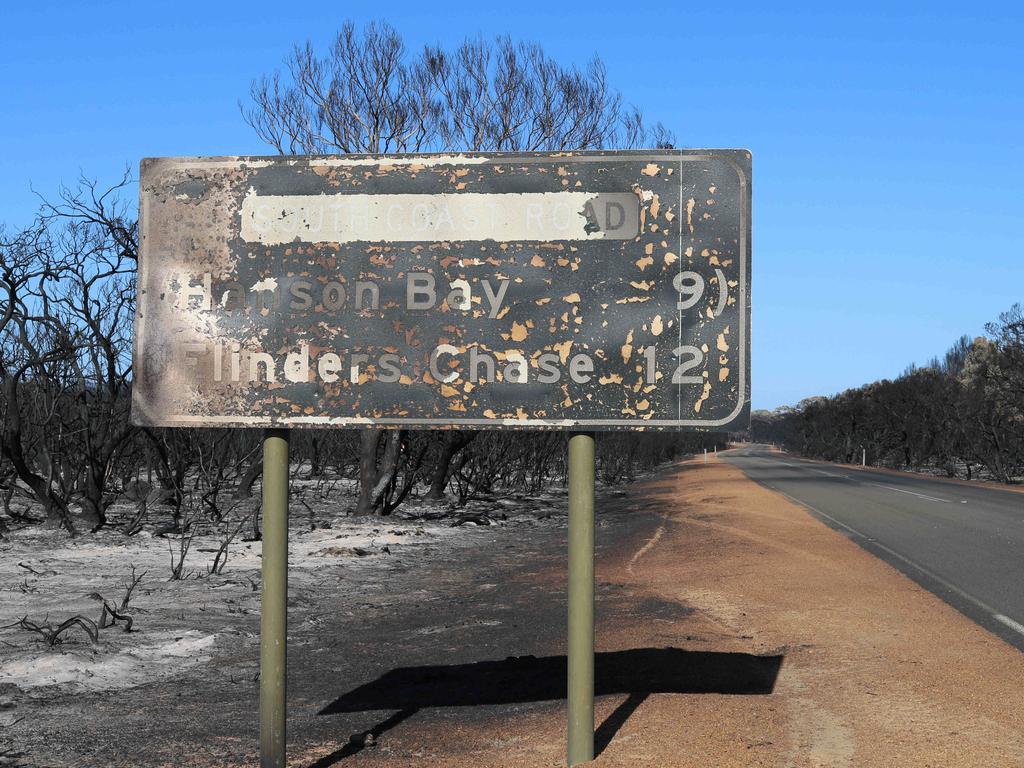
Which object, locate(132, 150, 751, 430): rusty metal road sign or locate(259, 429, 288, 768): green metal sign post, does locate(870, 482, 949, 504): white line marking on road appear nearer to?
locate(132, 150, 751, 430): rusty metal road sign

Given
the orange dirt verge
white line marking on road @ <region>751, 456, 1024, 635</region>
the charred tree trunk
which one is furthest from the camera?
the charred tree trunk

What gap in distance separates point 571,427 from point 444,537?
43.7ft

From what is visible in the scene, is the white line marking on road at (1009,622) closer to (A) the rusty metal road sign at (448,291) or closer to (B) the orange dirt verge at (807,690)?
(B) the orange dirt verge at (807,690)

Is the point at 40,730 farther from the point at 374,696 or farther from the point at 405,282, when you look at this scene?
the point at 405,282

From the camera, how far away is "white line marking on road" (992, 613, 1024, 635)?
785cm

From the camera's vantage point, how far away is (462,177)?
3.88 meters

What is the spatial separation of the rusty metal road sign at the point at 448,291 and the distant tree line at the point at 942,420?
3969cm

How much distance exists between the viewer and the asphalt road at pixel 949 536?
9.32 meters

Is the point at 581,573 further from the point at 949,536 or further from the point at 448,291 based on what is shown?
the point at 949,536

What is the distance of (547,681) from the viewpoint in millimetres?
6273

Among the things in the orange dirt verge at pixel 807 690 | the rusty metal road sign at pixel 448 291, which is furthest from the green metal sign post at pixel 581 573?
the orange dirt verge at pixel 807 690

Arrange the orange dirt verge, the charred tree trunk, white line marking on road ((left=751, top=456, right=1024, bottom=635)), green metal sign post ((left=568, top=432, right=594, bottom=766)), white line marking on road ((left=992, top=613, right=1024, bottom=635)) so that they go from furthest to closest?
the charred tree trunk, white line marking on road ((left=751, top=456, right=1024, bottom=635)), white line marking on road ((left=992, top=613, right=1024, bottom=635)), the orange dirt verge, green metal sign post ((left=568, top=432, right=594, bottom=766))

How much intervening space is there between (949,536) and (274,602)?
1358 cm

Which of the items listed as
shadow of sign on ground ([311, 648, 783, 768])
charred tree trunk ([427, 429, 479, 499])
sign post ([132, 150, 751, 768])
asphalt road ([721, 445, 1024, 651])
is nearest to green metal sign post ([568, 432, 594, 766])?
sign post ([132, 150, 751, 768])
